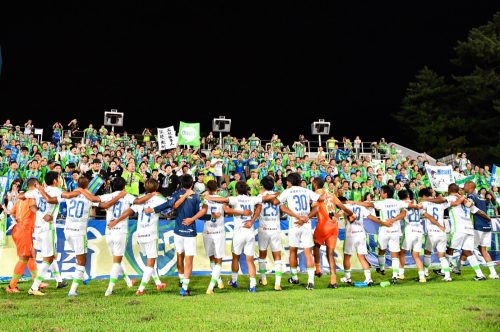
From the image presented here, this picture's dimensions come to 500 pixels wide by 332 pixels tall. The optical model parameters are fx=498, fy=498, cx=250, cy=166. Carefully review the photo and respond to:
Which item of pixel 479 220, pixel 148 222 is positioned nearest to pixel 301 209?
pixel 148 222

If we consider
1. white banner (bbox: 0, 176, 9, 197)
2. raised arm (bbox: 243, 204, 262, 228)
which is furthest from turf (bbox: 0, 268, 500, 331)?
white banner (bbox: 0, 176, 9, 197)

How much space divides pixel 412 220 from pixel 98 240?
841 centimetres

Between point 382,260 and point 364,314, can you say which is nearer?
point 364,314

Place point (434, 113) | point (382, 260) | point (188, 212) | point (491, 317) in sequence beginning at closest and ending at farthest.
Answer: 1. point (491, 317)
2. point (188, 212)
3. point (382, 260)
4. point (434, 113)

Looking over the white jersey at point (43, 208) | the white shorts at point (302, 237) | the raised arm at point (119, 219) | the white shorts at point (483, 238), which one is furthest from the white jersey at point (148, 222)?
the white shorts at point (483, 238)

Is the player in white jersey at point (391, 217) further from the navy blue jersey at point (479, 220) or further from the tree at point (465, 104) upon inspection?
the tree at point (465, 104)

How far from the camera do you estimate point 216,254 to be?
1094cm

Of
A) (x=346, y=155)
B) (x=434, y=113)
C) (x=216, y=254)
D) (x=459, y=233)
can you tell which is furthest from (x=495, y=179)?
(x=434, y=113)

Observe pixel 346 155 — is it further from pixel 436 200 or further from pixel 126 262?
pixel 126 262

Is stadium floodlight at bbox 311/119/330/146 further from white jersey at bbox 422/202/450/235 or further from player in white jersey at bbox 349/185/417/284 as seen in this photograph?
player in white jersey at bbox 349/185/417/284

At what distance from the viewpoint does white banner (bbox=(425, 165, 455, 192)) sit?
958 inches

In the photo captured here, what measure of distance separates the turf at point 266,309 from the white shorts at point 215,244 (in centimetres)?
87

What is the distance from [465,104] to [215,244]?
45.4 meters

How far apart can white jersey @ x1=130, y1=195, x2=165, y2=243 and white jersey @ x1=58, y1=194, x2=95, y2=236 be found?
3.37 ft
